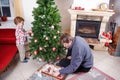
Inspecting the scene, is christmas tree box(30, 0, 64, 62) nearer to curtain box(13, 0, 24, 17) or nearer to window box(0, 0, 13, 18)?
curtain box(13, 0, 24, 17)

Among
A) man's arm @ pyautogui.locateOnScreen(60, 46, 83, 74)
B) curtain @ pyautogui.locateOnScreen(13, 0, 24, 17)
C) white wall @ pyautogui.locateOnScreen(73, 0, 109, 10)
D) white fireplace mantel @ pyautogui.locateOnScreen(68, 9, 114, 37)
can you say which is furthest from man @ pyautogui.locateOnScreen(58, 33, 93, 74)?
curtain @ pyautogui.locateOnScreen(13, 0, 24, 17)

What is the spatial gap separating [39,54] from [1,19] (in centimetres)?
164

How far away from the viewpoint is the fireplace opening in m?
3.42

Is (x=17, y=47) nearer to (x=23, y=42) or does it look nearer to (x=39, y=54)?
(x=23, y=42)

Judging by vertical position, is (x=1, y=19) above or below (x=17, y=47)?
above

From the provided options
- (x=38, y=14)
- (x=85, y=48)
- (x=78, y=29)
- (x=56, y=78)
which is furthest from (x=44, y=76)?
(x=78, y=29)

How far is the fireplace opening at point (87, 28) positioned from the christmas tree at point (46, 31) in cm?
99

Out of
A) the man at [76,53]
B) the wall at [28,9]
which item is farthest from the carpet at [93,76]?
the wall at [28,9]

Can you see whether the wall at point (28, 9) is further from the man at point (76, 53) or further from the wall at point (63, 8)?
the man at point (76, 53)

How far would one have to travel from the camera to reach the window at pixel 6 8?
353 centimetres

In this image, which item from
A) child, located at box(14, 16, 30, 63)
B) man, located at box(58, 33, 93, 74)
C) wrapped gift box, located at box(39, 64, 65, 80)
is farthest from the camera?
child, located at box(14, 16, 30, 63)

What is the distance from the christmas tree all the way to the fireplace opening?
990 millimetres

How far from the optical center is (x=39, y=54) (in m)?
2.68

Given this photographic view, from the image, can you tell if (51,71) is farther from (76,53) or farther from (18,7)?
(18,7)
